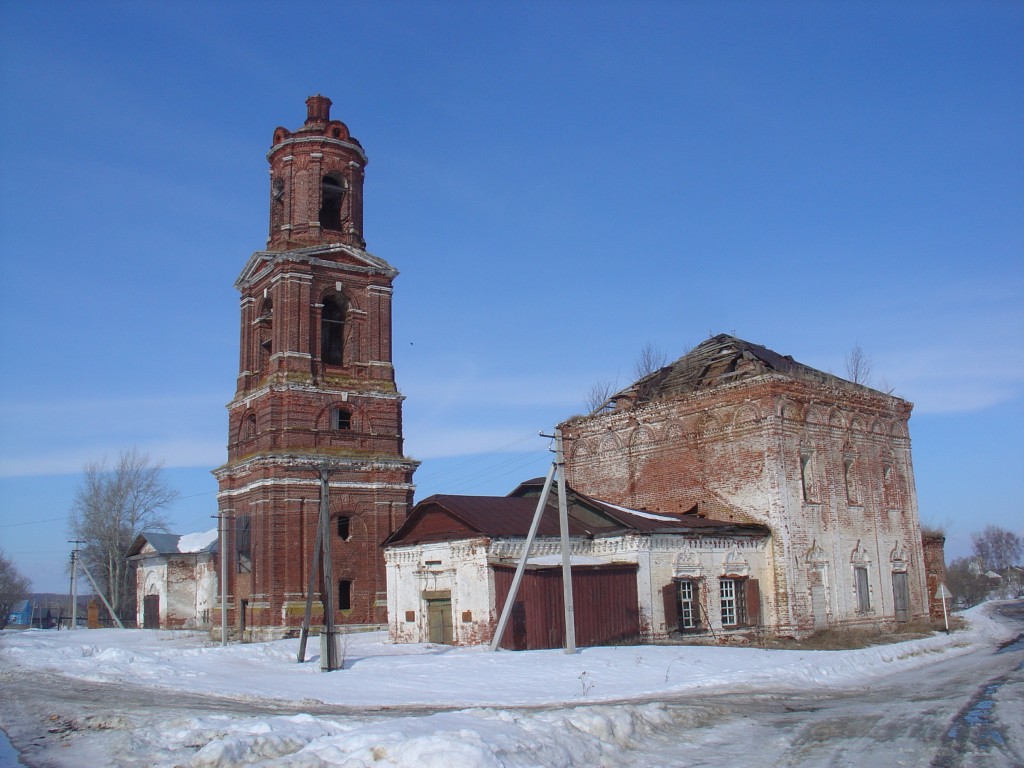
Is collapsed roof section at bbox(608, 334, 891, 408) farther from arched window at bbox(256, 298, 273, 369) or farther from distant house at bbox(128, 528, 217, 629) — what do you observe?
distant house at bbox(128, 528, 217, 629)

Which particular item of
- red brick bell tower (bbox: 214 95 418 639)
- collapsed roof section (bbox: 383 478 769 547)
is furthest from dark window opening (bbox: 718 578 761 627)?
red brick bell tower (bbox: 214 95 418 639)

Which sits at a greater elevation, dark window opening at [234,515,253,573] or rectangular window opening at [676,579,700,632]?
dark window opening at [234,515,253,573]

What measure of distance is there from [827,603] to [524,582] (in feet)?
34.5

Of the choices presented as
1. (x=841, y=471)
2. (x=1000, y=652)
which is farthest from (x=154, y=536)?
(x=1000, y=652)

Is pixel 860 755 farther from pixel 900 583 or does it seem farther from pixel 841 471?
pixel 900 583

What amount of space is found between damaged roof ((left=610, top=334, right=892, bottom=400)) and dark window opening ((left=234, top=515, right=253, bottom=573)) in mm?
14166

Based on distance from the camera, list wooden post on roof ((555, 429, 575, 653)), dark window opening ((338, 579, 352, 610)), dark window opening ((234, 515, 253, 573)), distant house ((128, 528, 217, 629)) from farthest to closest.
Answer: distant house ((128, 528, 217, 629)) < dark window opening ((234, 515, 253, 573)) < dark window opening ((338, 579, 352, 610)) < wooden post on roof ((555, 429, 575, 653))

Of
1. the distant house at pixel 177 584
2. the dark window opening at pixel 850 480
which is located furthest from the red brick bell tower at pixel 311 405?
the dark window opening at pixel 850 480

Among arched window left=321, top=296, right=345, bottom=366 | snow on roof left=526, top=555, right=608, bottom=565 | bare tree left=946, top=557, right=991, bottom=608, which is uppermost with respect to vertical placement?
arched window left=321, top=296, right=345, bottom=366

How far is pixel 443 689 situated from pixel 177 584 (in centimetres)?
2924

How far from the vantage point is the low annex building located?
882 inches

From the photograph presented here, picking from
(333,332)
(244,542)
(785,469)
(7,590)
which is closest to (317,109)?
(333,332)

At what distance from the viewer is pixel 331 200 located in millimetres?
37188

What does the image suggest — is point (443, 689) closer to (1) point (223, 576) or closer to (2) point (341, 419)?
(1) point (223, 576)
